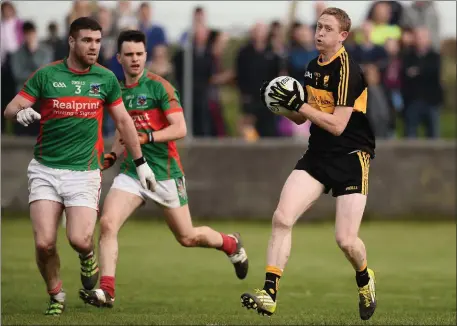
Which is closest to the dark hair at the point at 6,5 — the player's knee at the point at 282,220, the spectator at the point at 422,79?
the spectator at the point at 422,79

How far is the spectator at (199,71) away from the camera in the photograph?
62.6 ft

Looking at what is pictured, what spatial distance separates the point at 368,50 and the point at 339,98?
33.7ft

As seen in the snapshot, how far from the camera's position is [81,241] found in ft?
32.9

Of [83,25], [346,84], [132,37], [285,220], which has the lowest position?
[285,220]

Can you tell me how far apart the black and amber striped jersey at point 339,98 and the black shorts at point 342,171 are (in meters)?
0.06

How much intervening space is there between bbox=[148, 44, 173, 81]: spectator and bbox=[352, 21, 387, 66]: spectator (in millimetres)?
3057

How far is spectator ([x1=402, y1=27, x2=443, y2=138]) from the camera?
64.4 ft

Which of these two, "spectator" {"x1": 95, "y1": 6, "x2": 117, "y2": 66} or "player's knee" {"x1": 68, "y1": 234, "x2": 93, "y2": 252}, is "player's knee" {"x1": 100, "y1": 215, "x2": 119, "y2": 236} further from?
"spectator" {"x1": 95, "y1": 6, "x2": 117, "y2": 66}

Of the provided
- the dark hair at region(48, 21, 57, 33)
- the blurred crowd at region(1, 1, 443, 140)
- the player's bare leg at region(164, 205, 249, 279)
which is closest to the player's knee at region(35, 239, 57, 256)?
the player's bare leg at region(164, 205, 249, 279)

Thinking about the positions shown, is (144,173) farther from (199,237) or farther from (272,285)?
(272,285)

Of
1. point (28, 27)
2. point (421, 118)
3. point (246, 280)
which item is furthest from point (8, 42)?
point (246, 280)

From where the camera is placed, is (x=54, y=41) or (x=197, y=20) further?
(x=197, y=20)

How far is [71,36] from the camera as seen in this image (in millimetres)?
9930

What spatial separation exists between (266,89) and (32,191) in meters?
2.26
